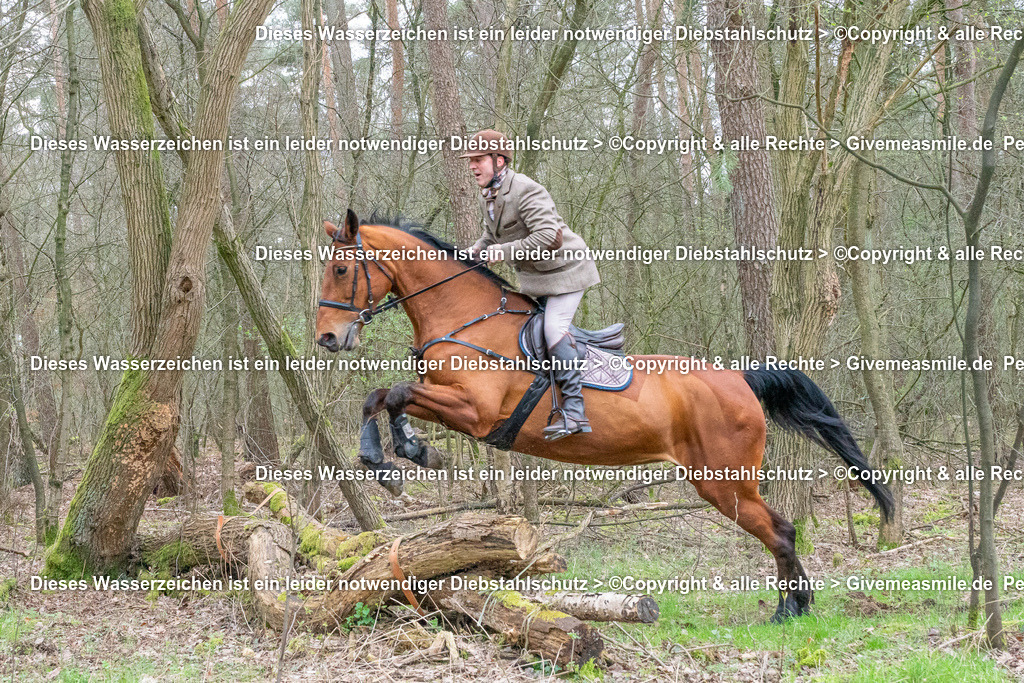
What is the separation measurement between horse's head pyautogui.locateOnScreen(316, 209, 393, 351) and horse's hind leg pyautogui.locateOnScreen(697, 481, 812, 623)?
3131 millimetres

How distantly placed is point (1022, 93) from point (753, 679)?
12.0 meters

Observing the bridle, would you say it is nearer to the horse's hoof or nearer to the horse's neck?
the horse's neck

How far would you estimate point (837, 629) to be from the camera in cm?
624

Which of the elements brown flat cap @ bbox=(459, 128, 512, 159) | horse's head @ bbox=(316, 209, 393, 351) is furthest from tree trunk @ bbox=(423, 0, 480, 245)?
horse's head @ bbox=(316, 209, 393, 351)

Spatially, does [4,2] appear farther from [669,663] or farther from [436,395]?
[669,663]

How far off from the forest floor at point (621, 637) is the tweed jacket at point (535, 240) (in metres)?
2.47

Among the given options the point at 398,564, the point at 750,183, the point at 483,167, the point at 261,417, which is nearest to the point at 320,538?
the point at 398,564

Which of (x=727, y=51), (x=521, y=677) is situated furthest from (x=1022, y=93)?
(x=521, y=677)

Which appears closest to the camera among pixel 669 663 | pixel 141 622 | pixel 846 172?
pixel 669 663

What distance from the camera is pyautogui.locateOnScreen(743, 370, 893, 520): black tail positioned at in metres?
6.95

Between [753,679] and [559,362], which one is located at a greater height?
[559,362]

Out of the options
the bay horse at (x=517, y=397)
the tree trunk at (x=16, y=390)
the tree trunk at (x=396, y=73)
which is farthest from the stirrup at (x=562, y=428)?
the tree trunk at (x=396, y=73)

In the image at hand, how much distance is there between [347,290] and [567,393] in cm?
173

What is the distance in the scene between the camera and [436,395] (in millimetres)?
5652
